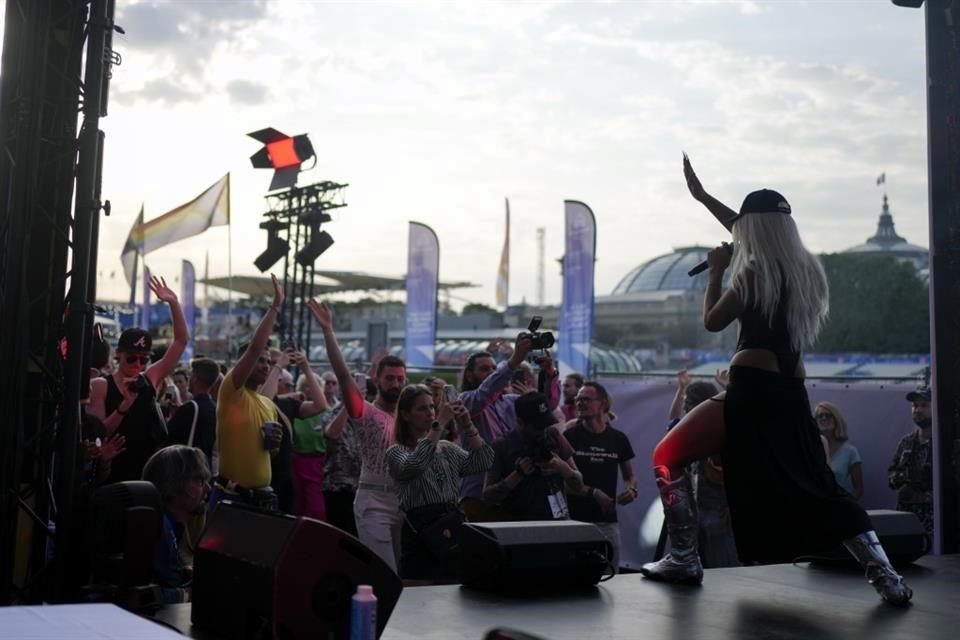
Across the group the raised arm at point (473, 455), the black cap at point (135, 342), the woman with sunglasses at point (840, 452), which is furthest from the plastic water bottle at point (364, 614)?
the woman with sunglasses at point (840, 452)

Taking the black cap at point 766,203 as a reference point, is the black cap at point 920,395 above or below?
below

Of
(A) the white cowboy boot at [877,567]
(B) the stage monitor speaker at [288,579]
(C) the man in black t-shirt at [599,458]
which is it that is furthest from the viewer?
(C) the man in black t-shirt at [599,458]

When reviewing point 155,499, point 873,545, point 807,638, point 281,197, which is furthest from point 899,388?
point 281,197

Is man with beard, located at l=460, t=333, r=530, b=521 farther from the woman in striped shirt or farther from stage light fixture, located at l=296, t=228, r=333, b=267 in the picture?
stage light fixture, located at l=296, t=228, r=333, b=267

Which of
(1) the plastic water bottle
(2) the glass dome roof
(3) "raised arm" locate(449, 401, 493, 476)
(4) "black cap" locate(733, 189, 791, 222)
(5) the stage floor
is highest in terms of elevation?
(2) the glass dome roof

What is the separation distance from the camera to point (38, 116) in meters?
4.55

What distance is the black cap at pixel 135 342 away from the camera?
5434 mm

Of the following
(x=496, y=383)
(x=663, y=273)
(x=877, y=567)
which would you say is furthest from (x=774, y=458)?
(x=663, y=273)

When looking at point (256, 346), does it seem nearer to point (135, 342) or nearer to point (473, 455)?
point (135, 342)

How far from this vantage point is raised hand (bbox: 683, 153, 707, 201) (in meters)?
4.09

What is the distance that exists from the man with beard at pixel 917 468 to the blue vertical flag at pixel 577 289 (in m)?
5.58

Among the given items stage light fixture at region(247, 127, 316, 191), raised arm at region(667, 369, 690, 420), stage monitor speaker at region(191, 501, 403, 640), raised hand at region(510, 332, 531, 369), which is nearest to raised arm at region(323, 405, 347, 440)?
raised hand at region(510, 332, 531, 369)

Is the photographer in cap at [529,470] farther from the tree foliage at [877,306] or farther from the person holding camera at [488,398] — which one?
the tree foliage at [877,306]

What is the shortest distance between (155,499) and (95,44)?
2.22 m
